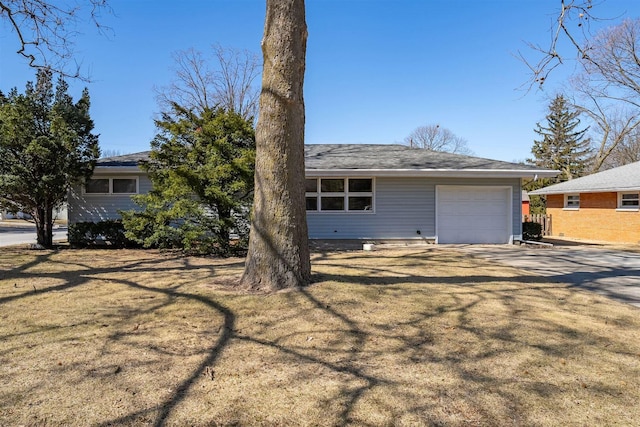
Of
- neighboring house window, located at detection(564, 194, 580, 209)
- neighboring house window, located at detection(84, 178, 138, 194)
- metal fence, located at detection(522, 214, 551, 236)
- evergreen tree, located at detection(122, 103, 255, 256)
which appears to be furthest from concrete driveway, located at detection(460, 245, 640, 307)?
neighboring house window, located at detection(84, 178, 138, 194)

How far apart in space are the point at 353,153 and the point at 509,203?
569cm

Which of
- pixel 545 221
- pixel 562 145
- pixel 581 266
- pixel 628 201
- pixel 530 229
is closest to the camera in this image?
pixel 581 266

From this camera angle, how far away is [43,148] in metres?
10.4

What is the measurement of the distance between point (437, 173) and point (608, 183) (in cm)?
1023

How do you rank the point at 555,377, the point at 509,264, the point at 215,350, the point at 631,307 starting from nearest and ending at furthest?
the point at 555,377 < the point at 215,350 < the point at 631,307 < the point at 509,264

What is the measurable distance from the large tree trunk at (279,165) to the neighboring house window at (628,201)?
1687 cm

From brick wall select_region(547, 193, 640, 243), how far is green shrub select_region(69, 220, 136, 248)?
61.4ft

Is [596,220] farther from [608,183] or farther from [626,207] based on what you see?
[608,183]

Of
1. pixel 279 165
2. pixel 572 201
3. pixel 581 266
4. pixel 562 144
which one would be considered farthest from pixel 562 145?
pixel 279 165

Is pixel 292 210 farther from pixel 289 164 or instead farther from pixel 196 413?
pixel 196 413

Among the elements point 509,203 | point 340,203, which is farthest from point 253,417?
point 509,203

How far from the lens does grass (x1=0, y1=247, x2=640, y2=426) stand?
102 inches

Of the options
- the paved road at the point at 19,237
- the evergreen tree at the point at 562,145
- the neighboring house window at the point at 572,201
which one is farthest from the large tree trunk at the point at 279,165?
the evergreen tree at the point at 562,145

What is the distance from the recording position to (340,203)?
13055 millimetres
